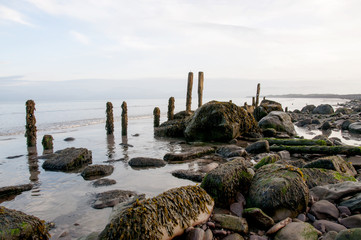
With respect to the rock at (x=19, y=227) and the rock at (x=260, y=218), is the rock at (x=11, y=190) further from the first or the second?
the rock at (x=260, y=218)

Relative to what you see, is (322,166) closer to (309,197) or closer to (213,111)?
(309,197)

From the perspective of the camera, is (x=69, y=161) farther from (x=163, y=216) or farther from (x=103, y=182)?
(x=163, y=216)

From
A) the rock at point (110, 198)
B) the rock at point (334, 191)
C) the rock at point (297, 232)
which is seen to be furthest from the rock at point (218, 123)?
the rock at point (297, 232)

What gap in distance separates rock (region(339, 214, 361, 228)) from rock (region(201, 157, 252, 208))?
1560mm

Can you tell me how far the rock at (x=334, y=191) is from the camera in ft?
13.0

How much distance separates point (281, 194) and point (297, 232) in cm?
69

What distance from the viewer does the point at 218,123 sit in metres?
12.1

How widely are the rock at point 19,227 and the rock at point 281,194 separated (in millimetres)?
3171

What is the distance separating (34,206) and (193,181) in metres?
3.47

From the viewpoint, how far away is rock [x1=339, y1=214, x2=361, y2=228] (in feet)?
10.7

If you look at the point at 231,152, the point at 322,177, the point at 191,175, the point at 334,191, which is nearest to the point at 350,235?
the point at 334,191

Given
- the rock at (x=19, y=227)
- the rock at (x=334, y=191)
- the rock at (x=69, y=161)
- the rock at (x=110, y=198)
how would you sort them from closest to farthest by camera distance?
the rock at (x=19, y=227) → the rock at (x=334, y=191) → the rock at (x=110, y=198) → the rock at (x=69, y=161)

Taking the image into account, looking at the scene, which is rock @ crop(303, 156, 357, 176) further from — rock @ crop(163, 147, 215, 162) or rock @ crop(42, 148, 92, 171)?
rock @ crop(42, 148, 92, 171)

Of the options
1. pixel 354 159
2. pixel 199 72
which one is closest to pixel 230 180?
pixel 354 159
